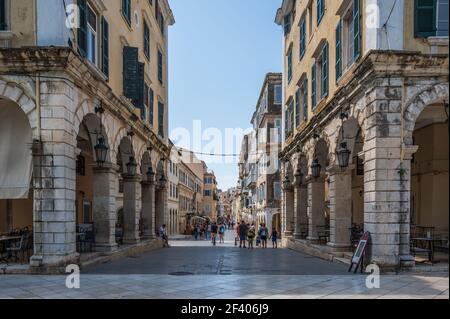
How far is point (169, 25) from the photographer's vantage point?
29.1 m

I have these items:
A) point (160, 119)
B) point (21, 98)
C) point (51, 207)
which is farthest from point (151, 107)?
point (51, 207)

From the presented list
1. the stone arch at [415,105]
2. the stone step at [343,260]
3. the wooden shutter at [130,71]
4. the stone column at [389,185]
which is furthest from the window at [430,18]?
the wooden shutter at [130,71]

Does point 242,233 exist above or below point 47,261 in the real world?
below

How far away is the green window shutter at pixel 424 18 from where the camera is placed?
1086 centimetres

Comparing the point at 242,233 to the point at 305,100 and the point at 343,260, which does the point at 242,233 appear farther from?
the point at 343,260

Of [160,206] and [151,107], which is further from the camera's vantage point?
[160,206]

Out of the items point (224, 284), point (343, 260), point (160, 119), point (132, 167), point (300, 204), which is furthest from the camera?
point (160, 119)

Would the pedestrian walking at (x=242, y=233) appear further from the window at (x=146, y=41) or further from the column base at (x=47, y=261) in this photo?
the column base at (x=47, y=261)

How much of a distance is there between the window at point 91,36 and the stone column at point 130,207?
6101 mm

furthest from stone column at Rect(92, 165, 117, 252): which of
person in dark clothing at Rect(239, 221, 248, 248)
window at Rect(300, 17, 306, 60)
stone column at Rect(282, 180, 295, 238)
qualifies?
stone column at Rect(282, 180, 295, 238)

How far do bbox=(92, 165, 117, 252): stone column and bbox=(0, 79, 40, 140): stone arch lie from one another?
3707 millimetres

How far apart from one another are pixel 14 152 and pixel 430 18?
11842 mm

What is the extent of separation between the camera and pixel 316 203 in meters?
18.1

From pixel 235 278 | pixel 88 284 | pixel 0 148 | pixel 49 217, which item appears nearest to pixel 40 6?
pixel 0 148
